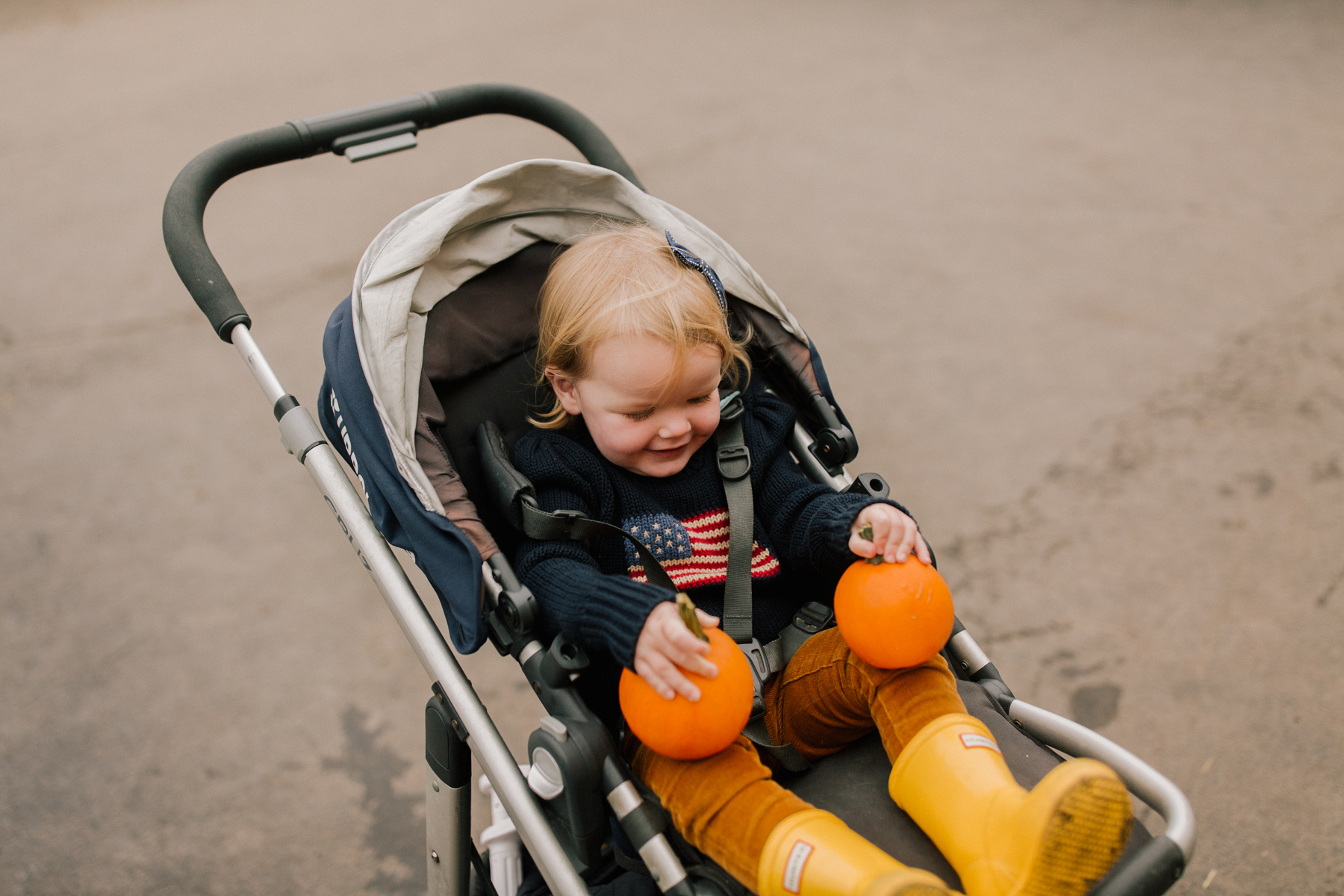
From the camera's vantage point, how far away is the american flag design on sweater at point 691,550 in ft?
4.84

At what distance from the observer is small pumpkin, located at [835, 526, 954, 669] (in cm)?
121

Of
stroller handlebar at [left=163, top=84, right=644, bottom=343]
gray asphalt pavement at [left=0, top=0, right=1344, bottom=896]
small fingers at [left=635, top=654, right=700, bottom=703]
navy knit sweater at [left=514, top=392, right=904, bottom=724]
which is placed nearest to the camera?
small fingers at [left=635, top=654, right=700, bottom=703]

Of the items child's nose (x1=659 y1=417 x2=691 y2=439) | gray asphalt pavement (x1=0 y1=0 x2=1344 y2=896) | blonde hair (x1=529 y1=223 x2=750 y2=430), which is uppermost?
blonde hair (x1=529 y1=223 x2=750 y2=430)

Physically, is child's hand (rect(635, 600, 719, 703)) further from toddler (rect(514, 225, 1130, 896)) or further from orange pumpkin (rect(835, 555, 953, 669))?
orange pumpkin (rect(835, 555, 953, 669))

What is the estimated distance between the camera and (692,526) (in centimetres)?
152

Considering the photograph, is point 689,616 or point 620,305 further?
point 620,305

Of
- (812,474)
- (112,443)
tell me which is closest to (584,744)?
(812,474)

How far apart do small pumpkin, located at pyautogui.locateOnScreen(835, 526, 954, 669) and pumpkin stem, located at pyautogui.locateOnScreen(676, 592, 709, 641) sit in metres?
0.23

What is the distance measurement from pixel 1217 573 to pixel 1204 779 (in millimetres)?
674

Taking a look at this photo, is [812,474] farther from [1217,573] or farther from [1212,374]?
[1212,374]

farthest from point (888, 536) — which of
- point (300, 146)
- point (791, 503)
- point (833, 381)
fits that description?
point (833, 381)

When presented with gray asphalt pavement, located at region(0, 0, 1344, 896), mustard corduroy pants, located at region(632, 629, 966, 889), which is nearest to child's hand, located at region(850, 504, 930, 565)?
mustard corduroy pants, located at region(632, 629, 966, 889)

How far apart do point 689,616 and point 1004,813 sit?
1.38ft

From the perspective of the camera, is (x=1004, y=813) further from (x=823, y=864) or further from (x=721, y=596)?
(x=721, y=596)
